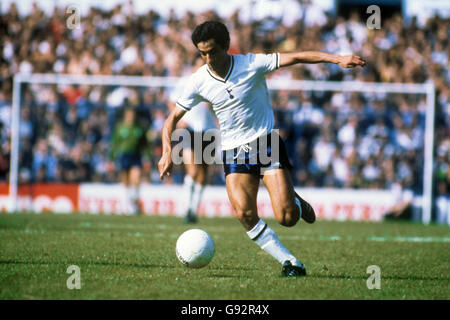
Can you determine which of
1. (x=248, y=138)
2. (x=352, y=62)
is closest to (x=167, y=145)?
(x=248, y=138)

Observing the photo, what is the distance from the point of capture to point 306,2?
22.3 meters

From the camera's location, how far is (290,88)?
719 inches

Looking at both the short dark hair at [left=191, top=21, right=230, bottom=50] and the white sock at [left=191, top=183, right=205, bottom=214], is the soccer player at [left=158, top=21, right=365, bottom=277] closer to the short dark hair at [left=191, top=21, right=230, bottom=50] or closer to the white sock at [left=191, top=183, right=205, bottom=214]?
the short dark hair at [left=191, top=21, right=230, bottom=50]

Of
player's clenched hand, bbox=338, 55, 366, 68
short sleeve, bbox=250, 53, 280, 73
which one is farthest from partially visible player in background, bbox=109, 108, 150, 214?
player's clenched hand, bbox=338, 55, 366, 68

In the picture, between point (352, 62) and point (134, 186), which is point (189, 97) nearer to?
point (352, 62)

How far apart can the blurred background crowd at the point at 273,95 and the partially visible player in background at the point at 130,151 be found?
2.67ft

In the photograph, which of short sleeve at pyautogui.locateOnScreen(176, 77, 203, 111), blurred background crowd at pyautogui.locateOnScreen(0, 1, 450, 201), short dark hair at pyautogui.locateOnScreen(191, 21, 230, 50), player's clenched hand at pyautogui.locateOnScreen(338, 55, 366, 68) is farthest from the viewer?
blurred background crowd at pyautogui.locateOnScreen(0, 1, 450, 201)

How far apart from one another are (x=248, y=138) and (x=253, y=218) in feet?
2.64

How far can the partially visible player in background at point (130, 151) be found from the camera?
17.3 metres

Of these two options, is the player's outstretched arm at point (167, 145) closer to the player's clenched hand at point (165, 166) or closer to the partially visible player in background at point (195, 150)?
the player's clenched hand at point (165, 166)

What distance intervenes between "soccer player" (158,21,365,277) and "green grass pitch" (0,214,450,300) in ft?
1.67

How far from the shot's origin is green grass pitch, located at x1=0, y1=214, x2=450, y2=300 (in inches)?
235
